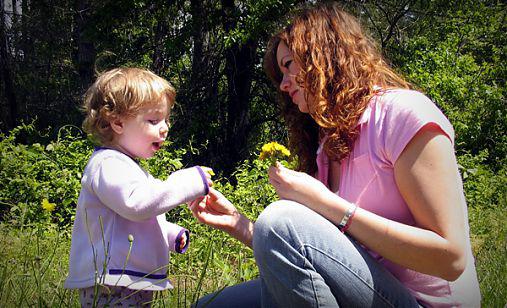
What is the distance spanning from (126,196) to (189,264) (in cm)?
171

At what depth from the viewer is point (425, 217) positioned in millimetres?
1604

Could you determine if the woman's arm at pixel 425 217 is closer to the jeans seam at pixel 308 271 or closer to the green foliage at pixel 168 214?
the jeans seam at pixel 308 271

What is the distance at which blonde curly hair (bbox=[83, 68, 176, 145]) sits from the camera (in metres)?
2.09

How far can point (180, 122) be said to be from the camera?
752 centimetres

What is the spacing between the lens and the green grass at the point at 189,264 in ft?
6.88

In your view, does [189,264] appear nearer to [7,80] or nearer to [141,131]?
[141,131]

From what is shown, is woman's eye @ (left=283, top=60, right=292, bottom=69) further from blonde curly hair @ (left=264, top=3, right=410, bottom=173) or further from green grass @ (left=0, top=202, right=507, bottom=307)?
green grass @ (left=0, top=202, right=507, bottom=307)

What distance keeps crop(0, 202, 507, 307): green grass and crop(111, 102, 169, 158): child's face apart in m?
0.46

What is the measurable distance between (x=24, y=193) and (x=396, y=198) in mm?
3657

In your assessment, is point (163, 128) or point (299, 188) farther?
point (163, 128)

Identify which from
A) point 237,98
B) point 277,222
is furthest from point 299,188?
point 237,98

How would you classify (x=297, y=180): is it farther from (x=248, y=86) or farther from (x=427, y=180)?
(x=248, y=86)

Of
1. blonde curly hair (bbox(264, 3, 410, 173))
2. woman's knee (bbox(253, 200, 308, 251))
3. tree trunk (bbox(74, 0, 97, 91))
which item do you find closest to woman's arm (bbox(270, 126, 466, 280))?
woman's knee (bbox(253, 200, 308, 251))

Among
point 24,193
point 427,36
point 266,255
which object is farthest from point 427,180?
point 427,36
